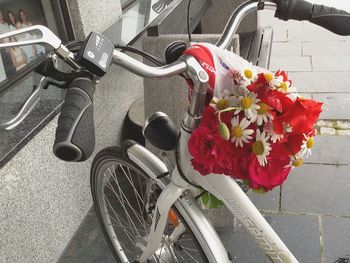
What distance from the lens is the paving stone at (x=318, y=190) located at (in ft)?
9.64

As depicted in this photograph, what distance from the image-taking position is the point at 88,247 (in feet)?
9.30

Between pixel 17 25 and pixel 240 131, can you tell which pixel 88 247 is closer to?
pixel 17 25

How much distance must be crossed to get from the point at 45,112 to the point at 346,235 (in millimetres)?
2073

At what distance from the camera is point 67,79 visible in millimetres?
1115

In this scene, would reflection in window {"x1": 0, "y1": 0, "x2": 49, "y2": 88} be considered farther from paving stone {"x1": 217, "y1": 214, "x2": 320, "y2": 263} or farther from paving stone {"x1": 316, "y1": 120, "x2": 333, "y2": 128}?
paving stone {"x1": 316, "y1": 120, "x2": 333, "y2": 128}

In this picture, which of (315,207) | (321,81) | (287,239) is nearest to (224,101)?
(287,239)

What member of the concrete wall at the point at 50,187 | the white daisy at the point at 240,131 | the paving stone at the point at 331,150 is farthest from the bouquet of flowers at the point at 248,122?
the paving stone at the point at 331,150

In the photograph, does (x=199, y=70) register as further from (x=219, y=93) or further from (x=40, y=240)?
(x=40, y=240)

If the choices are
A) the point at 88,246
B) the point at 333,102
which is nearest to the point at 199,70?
the point at 88,246

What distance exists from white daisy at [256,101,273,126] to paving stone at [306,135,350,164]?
2.37 m

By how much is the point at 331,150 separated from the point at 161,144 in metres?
2.38

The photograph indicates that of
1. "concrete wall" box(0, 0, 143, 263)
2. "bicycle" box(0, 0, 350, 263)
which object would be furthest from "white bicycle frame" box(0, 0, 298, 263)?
"concrete wall" box(0, 0, 143, 263)

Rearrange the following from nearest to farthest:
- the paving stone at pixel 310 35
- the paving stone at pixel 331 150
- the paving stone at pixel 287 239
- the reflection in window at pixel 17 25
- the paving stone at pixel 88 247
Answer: the reflection in window at pixel 17 25
the paving stone at pixel 287 239
the paving stone at pixel 88 247
the paving stone at pixel 331 150
the paving stone at pixel 310 35

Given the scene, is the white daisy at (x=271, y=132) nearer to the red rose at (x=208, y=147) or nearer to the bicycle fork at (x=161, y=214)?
the red rose at (x=208, y=147)
